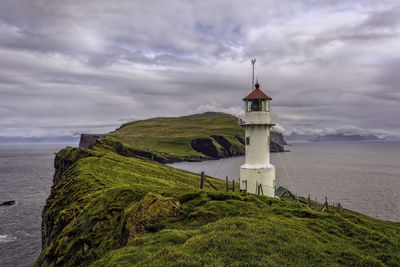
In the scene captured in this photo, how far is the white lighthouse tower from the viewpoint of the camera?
28.8 m

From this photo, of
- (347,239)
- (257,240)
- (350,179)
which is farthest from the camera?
(350,179)

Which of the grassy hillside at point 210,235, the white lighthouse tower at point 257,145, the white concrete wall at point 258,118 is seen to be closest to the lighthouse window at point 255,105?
the white lighthouse tower at point 257,145

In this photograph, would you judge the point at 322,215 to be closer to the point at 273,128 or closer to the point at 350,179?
the point at 273,128

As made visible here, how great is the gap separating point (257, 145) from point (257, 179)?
11.5 feet

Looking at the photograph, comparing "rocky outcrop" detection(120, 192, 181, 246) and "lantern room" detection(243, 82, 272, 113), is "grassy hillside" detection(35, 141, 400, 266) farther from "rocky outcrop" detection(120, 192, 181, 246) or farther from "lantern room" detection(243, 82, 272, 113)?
"lantern room" detection(243, 82, 272, 113)

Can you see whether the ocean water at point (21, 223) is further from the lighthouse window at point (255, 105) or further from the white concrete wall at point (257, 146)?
the lighthouse window at point (255, 105)

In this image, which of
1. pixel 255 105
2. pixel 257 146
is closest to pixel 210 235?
pixel 257 146

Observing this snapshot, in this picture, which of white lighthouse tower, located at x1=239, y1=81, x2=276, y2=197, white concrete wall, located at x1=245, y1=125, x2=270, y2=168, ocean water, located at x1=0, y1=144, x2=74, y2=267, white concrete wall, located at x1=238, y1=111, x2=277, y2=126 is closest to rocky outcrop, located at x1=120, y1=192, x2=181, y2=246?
white lighthouse tower, located at x1=239, y1=81, x2=276, y2=197

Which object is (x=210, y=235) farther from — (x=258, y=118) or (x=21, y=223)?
(x=21, y=223)

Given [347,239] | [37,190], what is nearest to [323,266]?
[347,239]

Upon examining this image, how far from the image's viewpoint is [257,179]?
1132 inches

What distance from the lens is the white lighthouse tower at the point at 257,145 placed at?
28.8 metres

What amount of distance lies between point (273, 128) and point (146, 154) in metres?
128

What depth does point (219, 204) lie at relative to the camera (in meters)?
16.9
